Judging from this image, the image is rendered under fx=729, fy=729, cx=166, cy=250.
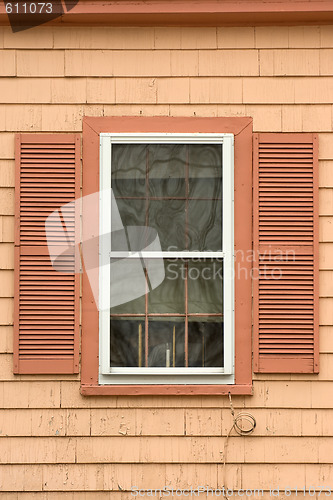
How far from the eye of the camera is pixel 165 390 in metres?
4.82

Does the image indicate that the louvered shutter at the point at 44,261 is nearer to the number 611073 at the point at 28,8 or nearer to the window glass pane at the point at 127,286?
the window glass pane at the point at 127,286

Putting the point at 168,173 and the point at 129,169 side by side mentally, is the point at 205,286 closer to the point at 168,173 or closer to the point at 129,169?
the point at 168,173

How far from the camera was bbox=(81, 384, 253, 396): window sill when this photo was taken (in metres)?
4.82

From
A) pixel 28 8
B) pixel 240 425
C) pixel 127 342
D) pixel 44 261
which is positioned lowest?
pixel 240 425

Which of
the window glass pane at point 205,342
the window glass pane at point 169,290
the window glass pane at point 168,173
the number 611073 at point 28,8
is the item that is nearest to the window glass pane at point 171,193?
the window glass pane at point 168,173

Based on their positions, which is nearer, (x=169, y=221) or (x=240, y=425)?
(x=240, y=425)

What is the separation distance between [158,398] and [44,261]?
1192mm

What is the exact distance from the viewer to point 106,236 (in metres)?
4.91

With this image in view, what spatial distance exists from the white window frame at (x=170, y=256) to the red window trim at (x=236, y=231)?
4 centimetres

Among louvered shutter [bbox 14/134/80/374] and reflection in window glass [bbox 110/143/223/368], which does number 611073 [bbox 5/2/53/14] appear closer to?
louvered shutter [bbox 14/134/80/374]

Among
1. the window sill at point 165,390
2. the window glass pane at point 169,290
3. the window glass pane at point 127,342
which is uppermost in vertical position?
the window glass pane at point 169,290

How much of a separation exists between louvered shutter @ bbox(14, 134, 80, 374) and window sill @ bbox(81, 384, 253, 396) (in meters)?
0.20

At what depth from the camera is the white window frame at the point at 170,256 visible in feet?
15.8

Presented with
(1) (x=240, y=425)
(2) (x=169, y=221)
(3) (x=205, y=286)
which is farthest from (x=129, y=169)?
(1) (x=240, y=425)
